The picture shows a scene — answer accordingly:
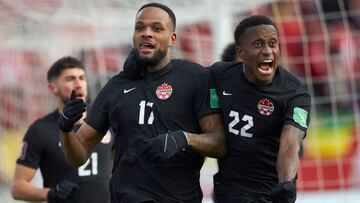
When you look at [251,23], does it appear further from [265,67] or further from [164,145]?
[164,145]

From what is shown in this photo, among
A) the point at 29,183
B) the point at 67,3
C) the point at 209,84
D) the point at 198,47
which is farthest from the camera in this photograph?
the point at 198,47

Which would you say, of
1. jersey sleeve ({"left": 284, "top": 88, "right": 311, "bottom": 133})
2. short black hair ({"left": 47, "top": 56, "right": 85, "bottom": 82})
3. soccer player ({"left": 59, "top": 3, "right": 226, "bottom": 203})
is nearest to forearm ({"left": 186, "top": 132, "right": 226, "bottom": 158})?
soccer player ({"left": 59, "top": 3, "right": 226, "bottom": 203})

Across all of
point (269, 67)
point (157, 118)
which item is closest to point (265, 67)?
point (269, 67)

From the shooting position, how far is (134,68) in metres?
5.21

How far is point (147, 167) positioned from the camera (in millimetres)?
5020

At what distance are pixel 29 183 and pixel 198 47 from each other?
4.28m

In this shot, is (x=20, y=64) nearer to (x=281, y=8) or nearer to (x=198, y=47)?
(x=198, y=47)

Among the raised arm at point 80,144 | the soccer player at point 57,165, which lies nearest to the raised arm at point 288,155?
the raised arm at point 80,144

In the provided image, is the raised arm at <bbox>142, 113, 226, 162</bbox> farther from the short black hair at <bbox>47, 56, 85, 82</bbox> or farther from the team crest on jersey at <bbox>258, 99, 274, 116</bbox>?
the short black hair at <bbox>47, 56, 85, 82</bbox>

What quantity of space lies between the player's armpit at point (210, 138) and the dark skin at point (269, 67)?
319 millimetres

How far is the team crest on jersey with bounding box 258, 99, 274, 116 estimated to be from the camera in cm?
511

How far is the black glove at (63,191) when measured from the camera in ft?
20.4

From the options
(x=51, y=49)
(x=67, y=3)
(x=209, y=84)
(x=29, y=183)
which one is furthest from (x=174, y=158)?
(x=51, y=49)

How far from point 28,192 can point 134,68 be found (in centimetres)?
201
